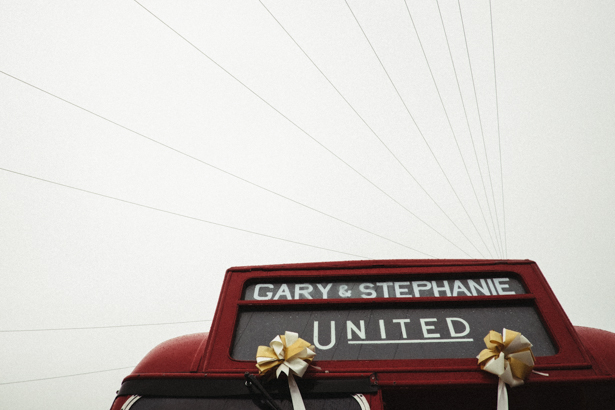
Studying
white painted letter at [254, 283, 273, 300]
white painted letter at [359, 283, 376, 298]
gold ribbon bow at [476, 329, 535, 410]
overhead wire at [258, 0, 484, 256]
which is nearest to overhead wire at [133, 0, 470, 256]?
overhead wire at [258, 0, 484, 256]

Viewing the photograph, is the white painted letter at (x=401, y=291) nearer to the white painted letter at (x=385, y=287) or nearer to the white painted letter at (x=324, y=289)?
the white painted letter at (x=385, y=287)

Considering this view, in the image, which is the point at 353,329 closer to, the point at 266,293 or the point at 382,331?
the point at 382,331

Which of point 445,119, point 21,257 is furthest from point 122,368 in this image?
point 445,119

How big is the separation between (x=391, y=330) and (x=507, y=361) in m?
0.55

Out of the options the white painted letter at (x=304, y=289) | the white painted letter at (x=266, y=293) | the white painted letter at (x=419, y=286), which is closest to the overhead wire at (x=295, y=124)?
the white painted letter at (x=266, y=293)

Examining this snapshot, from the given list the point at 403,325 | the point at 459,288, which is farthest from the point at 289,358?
the point at 459,288

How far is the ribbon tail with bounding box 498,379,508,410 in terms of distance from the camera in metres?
1.86

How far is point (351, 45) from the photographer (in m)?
6.83

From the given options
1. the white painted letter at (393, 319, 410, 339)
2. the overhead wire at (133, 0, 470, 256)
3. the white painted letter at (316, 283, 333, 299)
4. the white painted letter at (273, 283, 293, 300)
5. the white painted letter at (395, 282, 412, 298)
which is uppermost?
the overhead wire at (133, 0, 470, 256)

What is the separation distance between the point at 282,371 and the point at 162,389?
58 centimetres

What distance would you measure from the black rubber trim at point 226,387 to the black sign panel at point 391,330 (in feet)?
0.54

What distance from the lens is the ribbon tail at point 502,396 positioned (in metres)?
1.86

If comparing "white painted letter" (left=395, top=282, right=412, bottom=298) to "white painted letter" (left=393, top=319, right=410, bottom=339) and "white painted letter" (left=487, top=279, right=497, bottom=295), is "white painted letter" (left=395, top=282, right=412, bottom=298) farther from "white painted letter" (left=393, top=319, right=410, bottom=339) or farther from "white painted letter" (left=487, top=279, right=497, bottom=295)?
"white painted letter" (left=487, top=279, right=497, bottom=295)

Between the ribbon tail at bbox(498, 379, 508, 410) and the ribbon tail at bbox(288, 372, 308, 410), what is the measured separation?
33.9 inches
